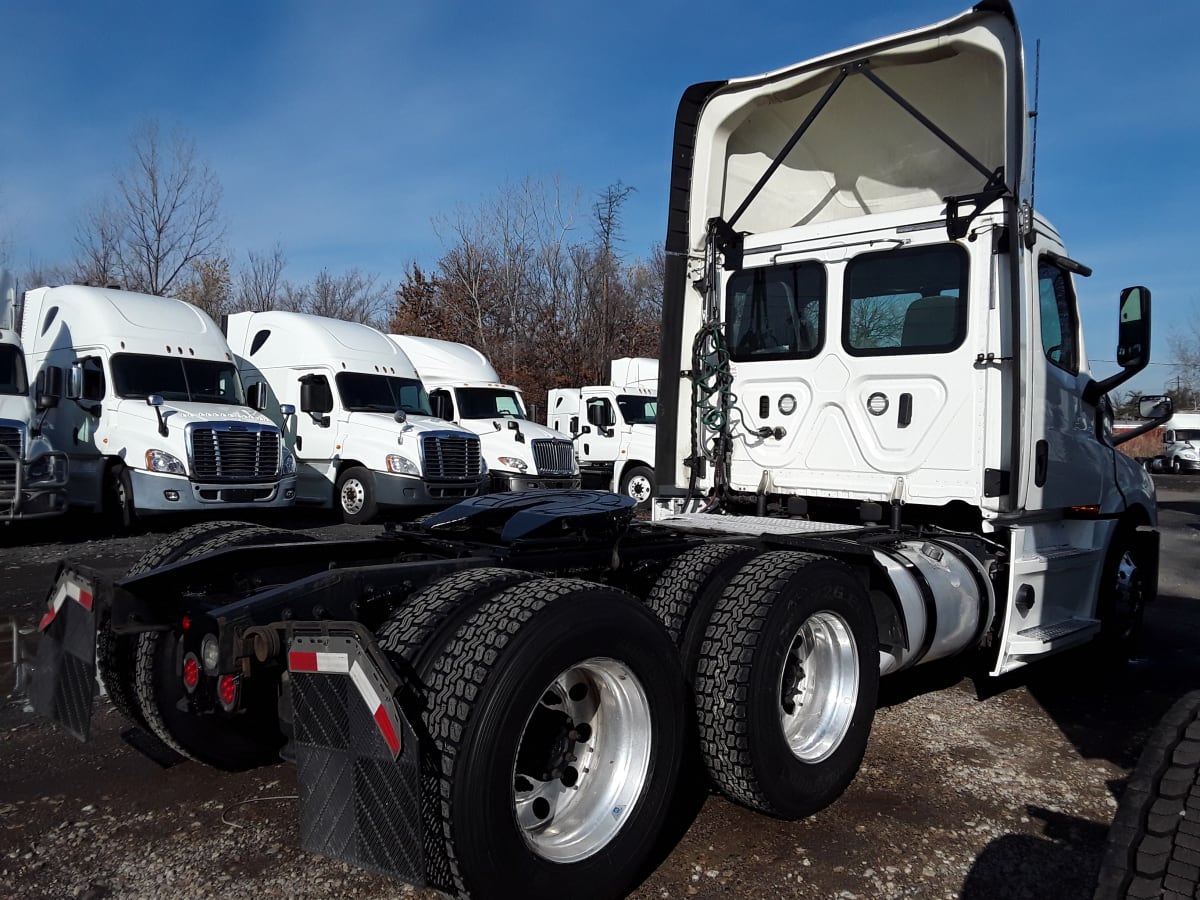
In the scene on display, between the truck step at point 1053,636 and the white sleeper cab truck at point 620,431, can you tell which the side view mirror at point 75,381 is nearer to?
the white sleeper cab truck at point 620,431

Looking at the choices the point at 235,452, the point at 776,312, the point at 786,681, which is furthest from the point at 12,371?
the point at 786,681

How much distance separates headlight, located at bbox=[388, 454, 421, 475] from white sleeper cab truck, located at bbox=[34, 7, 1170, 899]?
8.58 m

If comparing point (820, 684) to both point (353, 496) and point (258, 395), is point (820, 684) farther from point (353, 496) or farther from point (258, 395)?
point (258, 395)

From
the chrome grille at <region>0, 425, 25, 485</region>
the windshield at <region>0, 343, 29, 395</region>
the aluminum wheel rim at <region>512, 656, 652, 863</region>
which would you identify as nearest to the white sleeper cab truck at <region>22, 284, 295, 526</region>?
the windshield at <region>0, 343, 29, 395</region>

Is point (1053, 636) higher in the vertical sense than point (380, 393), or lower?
lower

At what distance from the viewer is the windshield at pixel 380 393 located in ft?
49.7

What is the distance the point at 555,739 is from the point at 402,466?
11784 mm

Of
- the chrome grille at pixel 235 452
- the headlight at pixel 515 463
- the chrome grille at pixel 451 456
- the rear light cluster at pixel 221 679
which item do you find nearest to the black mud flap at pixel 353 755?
the rear light cluster at pixel 221 679

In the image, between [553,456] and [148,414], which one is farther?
[553,456]

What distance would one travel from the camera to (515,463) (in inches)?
661

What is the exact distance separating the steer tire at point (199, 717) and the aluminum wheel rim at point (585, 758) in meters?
1.04

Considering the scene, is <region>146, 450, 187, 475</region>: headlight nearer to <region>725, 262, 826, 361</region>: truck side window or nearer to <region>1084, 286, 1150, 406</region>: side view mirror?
<region>725, 262, 826, 361</region>: truck side window

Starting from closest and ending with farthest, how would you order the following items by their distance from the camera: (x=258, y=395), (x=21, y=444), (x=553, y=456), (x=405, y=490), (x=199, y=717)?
(x=199, y=717)
(x=21, y=444)
(x=405, y=490)
(x=258, y=395)
(x=553, y=456)

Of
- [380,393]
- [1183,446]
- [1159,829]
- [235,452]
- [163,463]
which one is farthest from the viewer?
[1183,446]
